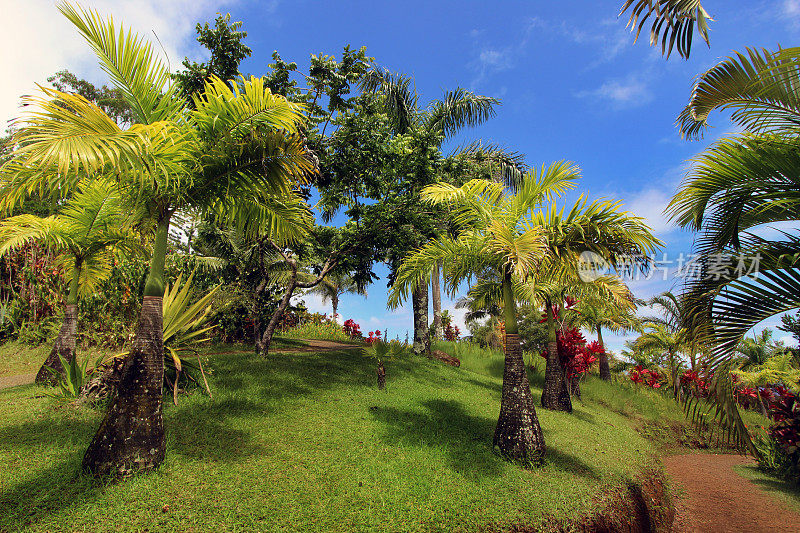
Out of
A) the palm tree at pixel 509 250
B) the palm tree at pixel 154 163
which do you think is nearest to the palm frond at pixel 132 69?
the palm tree at pixel 154 163

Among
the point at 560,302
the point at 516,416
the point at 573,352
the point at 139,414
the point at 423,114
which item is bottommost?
the point at 516,416

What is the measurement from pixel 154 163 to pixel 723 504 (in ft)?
33.9

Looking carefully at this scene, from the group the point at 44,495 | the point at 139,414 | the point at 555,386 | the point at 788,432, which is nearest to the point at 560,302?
the point at 555,386

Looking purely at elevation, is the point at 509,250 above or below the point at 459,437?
above

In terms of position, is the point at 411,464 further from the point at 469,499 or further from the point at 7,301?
the point at 7,301

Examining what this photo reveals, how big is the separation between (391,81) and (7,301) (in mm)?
16042

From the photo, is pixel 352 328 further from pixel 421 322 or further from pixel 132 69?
pixel 132 69

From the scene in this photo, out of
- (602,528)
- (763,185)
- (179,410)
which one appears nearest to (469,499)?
(602,528)

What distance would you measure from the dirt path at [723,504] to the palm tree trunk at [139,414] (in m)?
7.63

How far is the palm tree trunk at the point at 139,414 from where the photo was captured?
412 cm

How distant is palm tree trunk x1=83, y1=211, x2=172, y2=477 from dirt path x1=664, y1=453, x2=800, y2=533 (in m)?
7.63

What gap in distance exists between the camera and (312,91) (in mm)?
10023

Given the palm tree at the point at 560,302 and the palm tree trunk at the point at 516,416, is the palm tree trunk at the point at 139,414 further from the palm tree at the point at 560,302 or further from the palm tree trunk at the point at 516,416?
the palm tree at the point at 560,302

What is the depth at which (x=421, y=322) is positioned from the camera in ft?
48.9
